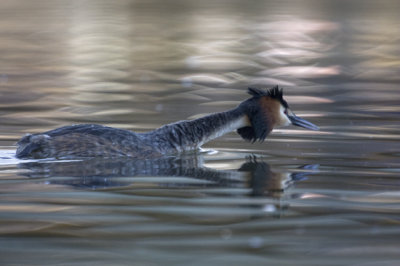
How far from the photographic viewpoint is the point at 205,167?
9117 mm

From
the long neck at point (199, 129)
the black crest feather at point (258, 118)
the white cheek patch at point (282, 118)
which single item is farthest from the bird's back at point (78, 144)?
the white cheek patch at point (282, 118)

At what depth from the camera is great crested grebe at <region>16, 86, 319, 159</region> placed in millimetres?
9172

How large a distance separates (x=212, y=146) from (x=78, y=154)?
6.35 feet

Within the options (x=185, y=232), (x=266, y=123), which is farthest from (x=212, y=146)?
(x=185, y=232)

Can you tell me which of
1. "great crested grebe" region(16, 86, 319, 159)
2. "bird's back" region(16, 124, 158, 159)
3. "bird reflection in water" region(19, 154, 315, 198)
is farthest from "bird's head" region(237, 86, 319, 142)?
"bird's back" region(16, 124, 158, 159)

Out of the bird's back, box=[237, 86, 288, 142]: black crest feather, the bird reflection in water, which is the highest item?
box=[237, 86, 288, 142]: black crest feather

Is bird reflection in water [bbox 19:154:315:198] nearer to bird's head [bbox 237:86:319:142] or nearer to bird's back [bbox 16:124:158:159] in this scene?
bird's back [bbox 16:124:158:159]

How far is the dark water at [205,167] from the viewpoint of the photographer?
5852 mm

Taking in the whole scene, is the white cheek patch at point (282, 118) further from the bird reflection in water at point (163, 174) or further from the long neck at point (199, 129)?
the bird reflection in water at point (163, 174)

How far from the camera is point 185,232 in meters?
6.17


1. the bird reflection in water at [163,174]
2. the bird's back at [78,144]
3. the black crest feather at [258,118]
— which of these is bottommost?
the bird reflection in water at [163,174]

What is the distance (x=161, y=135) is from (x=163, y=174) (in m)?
1.42

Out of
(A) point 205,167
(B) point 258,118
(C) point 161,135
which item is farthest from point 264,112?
(A) point 205,167

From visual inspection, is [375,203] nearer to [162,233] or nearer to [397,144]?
[162,233]
